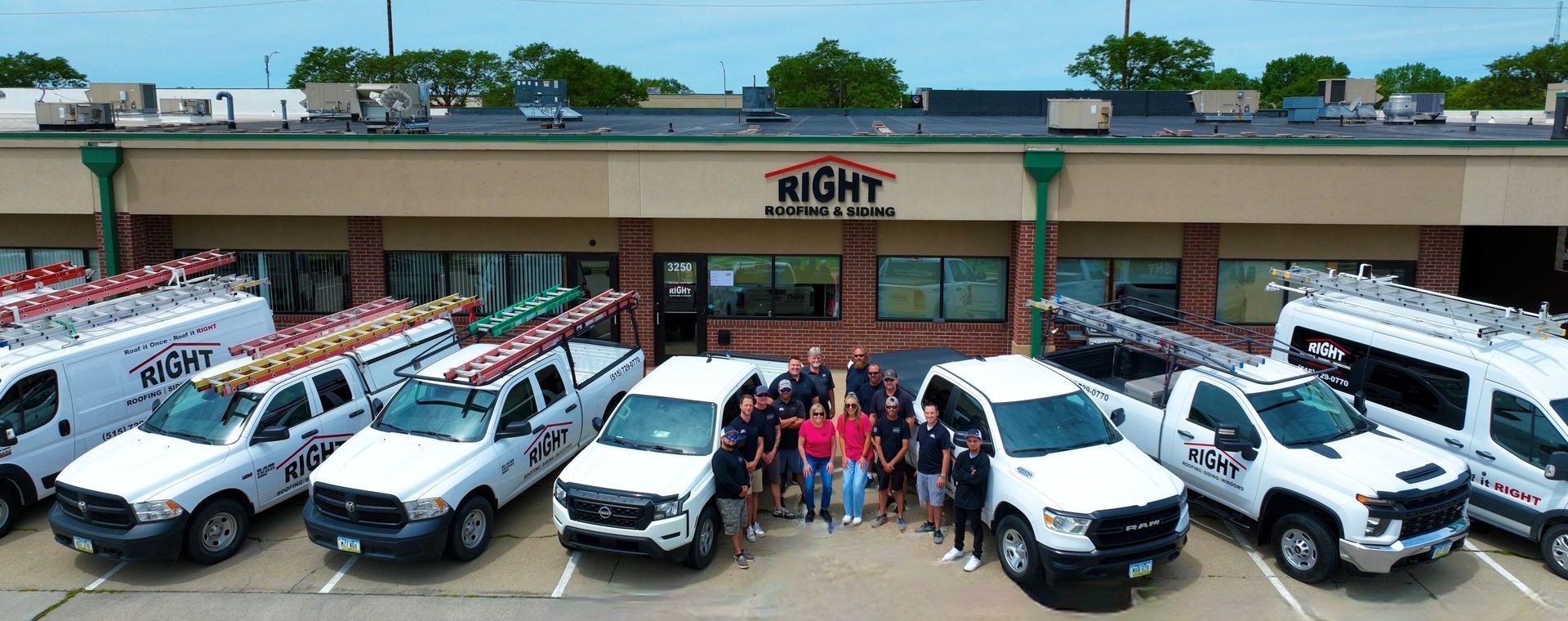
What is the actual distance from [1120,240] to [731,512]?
1039cm

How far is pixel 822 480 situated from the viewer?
1102cm

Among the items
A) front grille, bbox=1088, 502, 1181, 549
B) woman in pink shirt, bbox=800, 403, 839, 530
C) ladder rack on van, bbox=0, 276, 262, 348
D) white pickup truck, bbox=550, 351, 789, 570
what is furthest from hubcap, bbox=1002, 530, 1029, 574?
ladder rack on van, bbox=0, 276, 262, 348

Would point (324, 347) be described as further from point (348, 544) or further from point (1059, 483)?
point (1059, 483)

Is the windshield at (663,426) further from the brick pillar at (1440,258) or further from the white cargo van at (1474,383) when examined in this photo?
the brick pillar at (1440,258)

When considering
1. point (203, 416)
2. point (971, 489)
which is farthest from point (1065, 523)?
point (203, 416)

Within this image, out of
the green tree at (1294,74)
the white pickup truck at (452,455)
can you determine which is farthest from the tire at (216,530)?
the green tree at (1294,74)

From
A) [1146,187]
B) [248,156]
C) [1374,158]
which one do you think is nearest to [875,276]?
[1146,187]

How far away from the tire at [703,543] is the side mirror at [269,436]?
436cm

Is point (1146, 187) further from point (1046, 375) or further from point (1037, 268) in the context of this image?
point (1046, 375)

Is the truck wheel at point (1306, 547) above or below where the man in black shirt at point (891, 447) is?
below

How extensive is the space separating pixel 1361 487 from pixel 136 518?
11.0 metres

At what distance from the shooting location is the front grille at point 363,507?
9547 mm

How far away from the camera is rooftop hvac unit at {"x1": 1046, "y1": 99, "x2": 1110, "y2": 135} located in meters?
17.4

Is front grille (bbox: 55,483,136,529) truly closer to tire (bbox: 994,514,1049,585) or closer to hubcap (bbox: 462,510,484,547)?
hubcap (bbox: 462,510,484,547)
